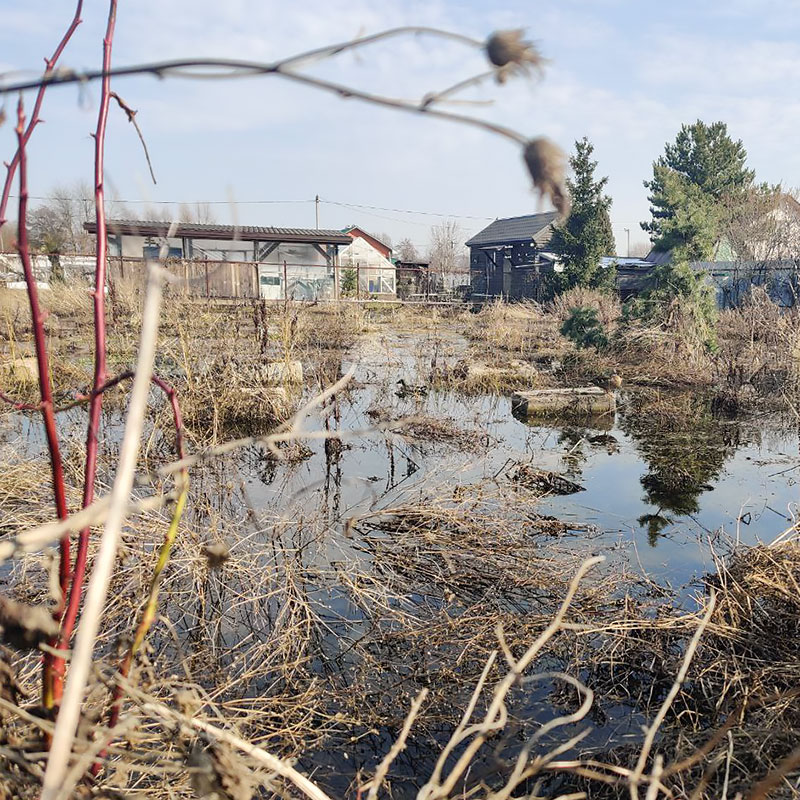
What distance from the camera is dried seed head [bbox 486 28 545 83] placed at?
62cm

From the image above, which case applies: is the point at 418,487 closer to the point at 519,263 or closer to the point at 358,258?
the point at 519,263

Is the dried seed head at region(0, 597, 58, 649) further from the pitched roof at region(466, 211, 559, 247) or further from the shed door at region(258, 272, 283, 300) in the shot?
the pitched roof at region(466, 211, 559, 247)

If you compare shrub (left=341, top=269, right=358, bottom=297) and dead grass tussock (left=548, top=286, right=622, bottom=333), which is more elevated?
shrub (left=341, top=269, right=358, bottom=297)

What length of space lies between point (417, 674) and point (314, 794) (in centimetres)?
243

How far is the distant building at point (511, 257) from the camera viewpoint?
32.9 metres

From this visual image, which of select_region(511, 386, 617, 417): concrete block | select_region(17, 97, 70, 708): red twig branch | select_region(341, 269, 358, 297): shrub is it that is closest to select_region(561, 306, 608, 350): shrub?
select_region(511, 386, 617, 417): concrete block

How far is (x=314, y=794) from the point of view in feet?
3.07

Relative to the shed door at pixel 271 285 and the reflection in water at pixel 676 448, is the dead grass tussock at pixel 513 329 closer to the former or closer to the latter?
the reflection in water at pixel 676 448

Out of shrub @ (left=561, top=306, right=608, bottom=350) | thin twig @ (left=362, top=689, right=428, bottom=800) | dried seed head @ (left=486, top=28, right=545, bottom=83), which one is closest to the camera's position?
dried seed head @ (left=486, top=28, right=545, bottom=83)

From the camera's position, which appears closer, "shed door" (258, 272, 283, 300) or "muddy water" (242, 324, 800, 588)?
"muddy water" (242, 324, 800, 588)

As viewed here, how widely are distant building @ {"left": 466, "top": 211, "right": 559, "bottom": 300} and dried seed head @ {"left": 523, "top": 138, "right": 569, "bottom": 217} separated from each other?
3018cm

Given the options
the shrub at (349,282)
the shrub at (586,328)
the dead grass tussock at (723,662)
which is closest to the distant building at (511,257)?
the shrub at (349,282)

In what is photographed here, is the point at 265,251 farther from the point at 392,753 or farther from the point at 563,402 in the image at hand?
the point at 392,753

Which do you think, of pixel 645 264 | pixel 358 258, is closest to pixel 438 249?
pixel 358 258
